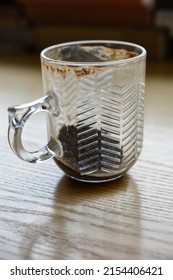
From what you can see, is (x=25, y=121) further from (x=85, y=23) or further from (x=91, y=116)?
(x=85, y=23)

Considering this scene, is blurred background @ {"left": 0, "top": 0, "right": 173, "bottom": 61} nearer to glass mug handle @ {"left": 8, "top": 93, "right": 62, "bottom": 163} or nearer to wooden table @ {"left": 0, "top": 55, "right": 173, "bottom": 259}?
wooden table @ {"left": 0, "top": 55, "right": 173, "bottom": 259}

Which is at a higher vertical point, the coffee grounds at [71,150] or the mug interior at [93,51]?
the mug interior at [93,51]

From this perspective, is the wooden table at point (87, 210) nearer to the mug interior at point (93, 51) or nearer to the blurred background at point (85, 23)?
the mug interior at point (93, 51)

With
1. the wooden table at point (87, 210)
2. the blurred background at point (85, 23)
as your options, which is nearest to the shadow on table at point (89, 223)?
the wooden table at point (87, 210)
